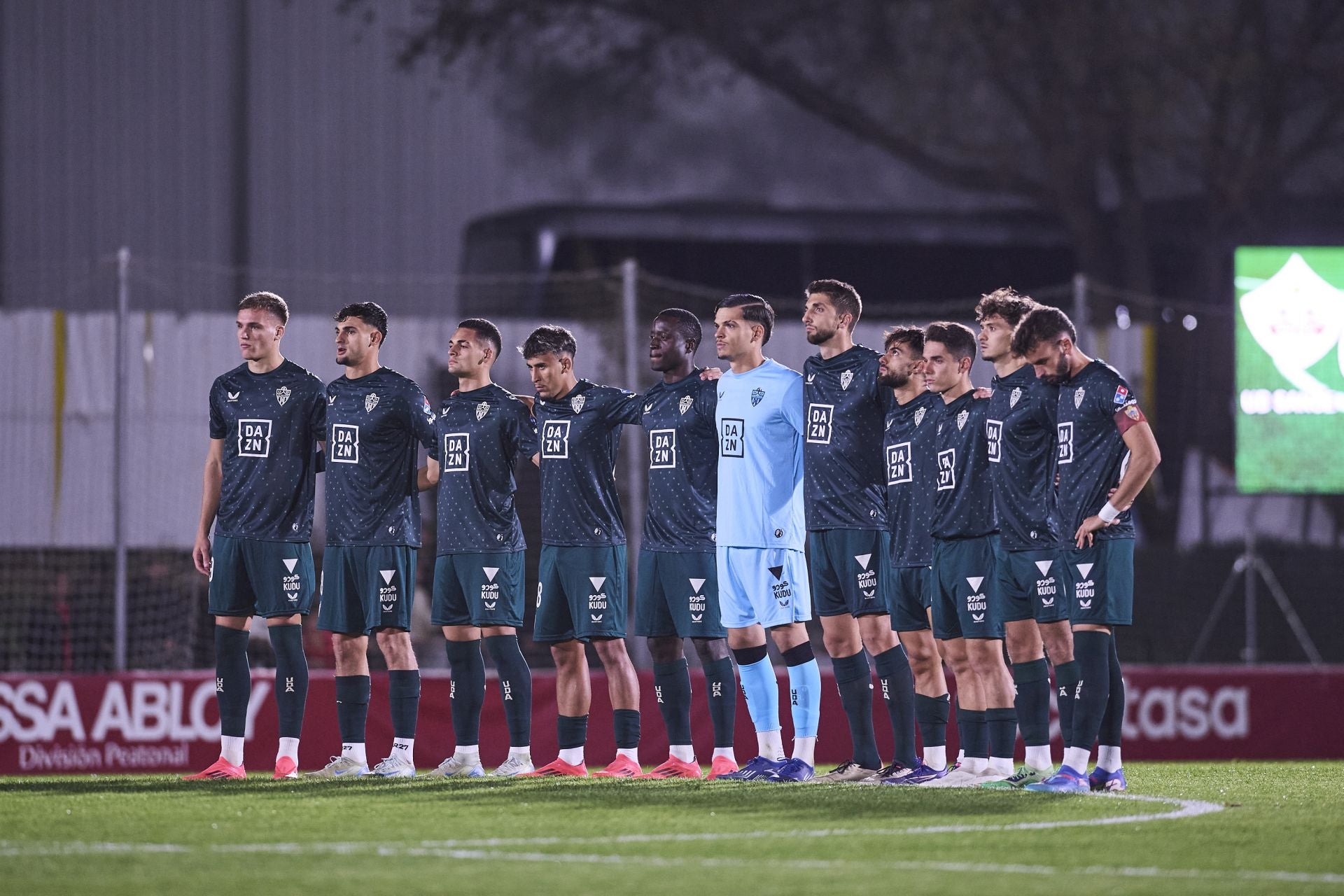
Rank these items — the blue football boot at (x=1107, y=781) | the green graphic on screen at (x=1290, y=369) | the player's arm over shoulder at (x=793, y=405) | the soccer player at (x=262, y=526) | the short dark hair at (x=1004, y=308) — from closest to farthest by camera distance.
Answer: the blue football boot at (x=1107, y=781) < the short dark hair at (x=1004, y=308) < the player's arm over shoulder at (x=793, y=405) < the soccer player at (x=262, y=526) < the green graphic on screen at (x=1290, y=369)

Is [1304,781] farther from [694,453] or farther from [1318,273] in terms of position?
[1318,273]

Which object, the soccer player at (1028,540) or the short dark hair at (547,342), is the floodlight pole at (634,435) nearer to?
the short dark hair at (547,342)

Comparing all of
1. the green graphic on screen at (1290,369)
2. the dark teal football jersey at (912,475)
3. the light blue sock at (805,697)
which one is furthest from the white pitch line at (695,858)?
the green graphic on screen at (1290,369)

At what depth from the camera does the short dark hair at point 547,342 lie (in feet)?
31.0

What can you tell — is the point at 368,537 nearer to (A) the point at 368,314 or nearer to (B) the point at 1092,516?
(A) the point at 368,314

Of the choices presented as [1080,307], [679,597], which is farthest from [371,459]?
[1080,307]

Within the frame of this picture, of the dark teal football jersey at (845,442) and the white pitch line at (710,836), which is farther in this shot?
the dark teal football jersey at (845,442)

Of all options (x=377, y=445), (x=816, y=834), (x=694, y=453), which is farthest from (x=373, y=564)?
(x=816, y=834)

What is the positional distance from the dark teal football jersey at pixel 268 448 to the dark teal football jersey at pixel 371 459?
0.39ft

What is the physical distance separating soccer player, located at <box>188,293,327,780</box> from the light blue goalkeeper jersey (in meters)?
2.02

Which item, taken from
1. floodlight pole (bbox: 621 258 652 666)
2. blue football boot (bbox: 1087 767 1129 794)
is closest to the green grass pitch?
blue football boot (bbox: 1087 767 1129 794)

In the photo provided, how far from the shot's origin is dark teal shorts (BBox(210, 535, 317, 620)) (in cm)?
917

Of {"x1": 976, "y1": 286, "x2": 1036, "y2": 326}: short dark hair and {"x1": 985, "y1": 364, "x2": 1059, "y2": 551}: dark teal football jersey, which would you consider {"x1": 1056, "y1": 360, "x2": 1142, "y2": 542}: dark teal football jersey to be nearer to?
{"x1": 985, "y1": 364, "x2": 1059, "y2": 551}: dark teal football jersey

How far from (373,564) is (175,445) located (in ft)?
13.6
